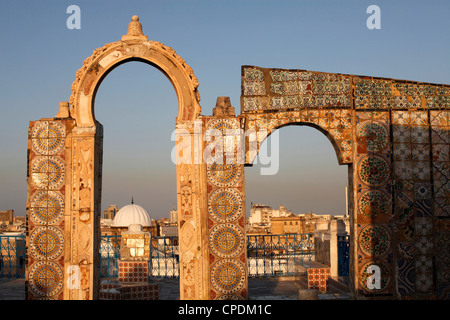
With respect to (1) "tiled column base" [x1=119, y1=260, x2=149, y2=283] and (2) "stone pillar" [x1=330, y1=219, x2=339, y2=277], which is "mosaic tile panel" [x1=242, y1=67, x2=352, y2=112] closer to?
(2) "stone pillar" [x1=330, y1=219, x2=339, y2=277]

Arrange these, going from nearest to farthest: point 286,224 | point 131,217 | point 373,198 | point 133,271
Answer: point 373,198 < point 133,271 < point 131,217 < point 286,224

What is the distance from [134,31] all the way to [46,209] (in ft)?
11.9

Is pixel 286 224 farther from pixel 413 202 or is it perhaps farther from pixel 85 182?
pixel 85 182

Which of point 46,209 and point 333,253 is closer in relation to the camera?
point 46,209

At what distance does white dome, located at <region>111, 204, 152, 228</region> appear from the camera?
80.6ft

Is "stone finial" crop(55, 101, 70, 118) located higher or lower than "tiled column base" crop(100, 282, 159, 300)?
higher

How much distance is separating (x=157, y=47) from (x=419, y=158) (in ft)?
17.6

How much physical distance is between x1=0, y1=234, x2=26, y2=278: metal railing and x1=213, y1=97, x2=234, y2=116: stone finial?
7806 millimetres

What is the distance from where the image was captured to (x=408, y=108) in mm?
10227

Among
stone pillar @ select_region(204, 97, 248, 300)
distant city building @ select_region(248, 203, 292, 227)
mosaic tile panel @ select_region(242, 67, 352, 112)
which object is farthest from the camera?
distant city building @ select_region(248, 203, 292, 227)

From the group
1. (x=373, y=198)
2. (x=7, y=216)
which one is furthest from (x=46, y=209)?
(x=7, y=216)

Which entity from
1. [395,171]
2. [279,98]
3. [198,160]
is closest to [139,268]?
[198,160]

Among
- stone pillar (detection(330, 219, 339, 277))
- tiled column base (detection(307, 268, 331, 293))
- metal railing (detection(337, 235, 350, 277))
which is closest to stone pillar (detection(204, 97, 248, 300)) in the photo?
tiled column base (detection(307, 268, 331, 293))

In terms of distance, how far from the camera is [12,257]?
50.5 feet
